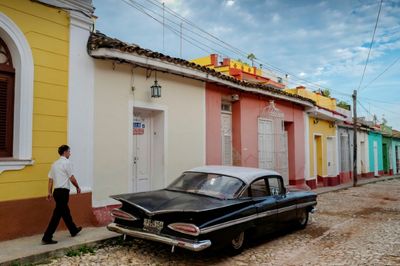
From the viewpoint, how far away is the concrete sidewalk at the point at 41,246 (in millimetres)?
5012

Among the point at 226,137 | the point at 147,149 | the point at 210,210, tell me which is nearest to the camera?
the point at 210,210

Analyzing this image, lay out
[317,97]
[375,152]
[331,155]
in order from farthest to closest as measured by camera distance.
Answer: [375,152]
[317,97]
[331,155]

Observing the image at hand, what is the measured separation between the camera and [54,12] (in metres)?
6.69

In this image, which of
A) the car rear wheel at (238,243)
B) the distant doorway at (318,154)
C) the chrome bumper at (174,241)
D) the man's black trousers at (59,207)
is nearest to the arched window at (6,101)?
the man's black trousers at (59,207)

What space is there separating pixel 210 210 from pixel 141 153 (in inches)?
155

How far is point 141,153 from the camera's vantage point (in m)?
8.69

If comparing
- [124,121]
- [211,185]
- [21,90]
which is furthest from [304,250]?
[21,90]

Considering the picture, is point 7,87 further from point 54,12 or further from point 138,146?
point 138,146

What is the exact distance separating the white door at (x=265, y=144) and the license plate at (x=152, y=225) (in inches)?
300

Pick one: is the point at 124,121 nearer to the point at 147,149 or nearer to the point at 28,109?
the point at 147,149

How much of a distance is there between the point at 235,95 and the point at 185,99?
2454 mm

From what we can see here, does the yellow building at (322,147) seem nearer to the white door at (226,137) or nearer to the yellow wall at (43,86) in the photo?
the white door at (226,137)

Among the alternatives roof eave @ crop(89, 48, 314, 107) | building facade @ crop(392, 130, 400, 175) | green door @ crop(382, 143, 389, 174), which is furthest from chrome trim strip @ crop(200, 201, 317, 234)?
building facade @ crop(392, 130, 400, 175)

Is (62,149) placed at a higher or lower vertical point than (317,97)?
lower
